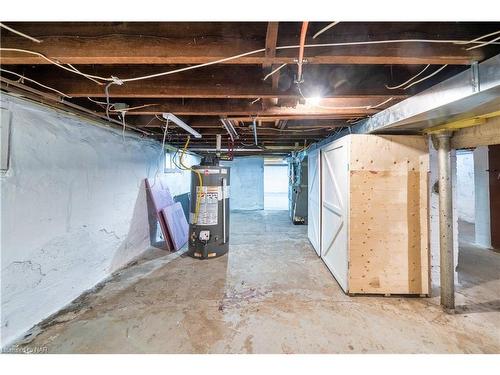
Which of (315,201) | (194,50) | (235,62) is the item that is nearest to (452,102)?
(235,62)

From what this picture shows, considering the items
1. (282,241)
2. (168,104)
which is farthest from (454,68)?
(282,241)

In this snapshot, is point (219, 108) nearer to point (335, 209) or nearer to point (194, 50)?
point (194, 50)

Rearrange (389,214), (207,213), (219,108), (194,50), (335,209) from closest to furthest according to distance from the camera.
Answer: (194,50) < (219,108) < (389,214) < (335,209) < (207,213)

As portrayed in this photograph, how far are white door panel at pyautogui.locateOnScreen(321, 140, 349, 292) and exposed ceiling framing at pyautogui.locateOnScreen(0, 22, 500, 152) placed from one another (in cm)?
61

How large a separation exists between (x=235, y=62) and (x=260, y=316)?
197 centimetres

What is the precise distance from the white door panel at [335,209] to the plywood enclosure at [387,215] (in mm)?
81

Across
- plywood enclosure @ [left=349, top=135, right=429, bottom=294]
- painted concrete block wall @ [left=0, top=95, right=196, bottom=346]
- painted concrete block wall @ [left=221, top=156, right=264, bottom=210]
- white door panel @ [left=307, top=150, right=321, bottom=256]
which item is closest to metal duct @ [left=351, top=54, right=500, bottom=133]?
plywood enclosure @ [left=349, top=135, right=429, bottom=294]

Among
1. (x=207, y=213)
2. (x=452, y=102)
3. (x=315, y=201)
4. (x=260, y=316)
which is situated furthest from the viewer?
(x=315, y=201)

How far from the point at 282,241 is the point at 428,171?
8.52 feet

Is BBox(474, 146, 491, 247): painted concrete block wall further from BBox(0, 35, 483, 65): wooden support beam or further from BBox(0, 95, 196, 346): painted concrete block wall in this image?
BBox(0, 95, 196, 346): painted concrete block wall

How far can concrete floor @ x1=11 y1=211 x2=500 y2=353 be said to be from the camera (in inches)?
61.0

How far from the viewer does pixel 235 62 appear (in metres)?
1.17

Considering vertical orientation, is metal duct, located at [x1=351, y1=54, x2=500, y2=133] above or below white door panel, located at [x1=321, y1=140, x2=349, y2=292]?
above

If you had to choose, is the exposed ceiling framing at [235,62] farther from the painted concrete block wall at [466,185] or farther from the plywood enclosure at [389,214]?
the painted concrete block wall at [466,185]
